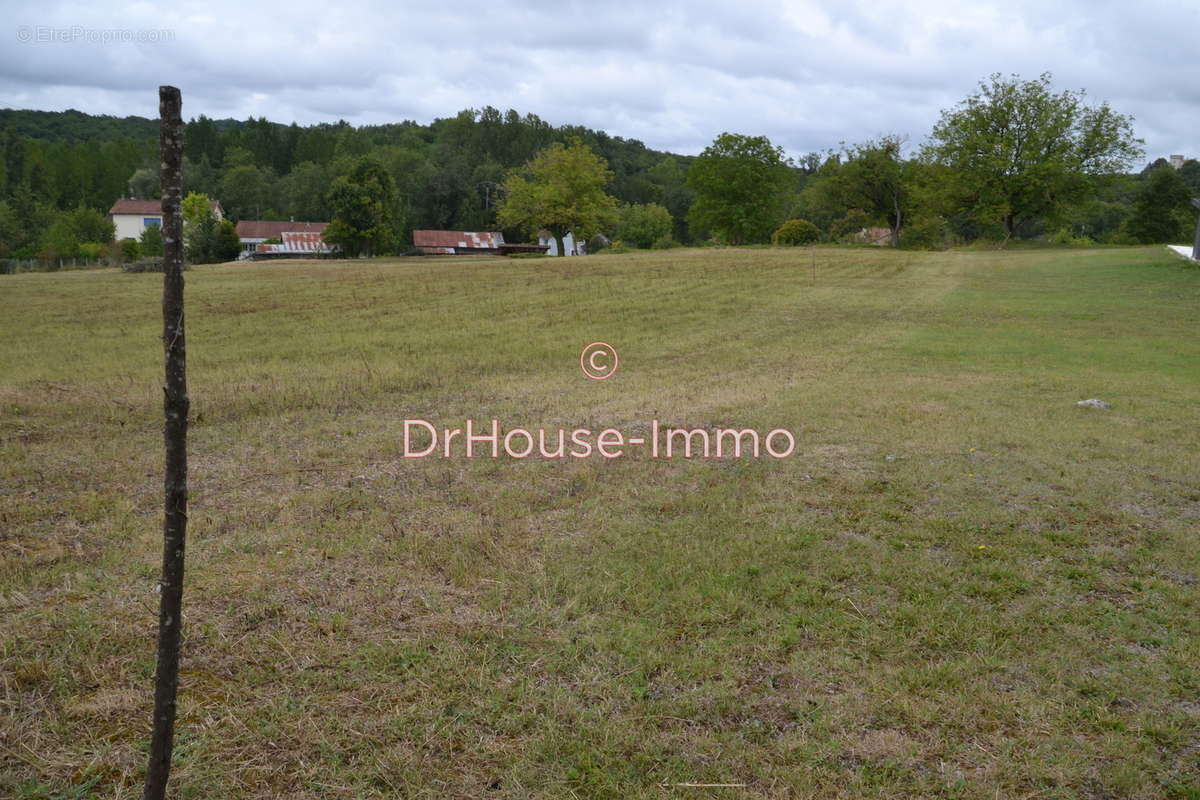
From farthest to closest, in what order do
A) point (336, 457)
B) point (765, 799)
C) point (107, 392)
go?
point (107, 392) → point (336, 457) → point (765, 799)

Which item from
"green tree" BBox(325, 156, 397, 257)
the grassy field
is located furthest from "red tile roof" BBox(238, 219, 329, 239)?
the grassy field

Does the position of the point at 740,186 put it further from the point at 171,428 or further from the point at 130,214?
the point at 171,428

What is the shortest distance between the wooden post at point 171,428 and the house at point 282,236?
84.4m

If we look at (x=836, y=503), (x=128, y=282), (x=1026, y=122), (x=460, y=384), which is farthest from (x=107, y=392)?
(x=1026, y=122)

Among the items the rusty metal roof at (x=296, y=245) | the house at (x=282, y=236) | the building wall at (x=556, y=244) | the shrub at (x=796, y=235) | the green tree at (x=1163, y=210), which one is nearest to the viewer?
the green tree at (x=1163, y=210)

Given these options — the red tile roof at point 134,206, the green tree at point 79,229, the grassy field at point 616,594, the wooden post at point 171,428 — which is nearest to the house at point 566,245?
the red tile roof at point 134,206

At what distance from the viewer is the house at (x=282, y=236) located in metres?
84.6

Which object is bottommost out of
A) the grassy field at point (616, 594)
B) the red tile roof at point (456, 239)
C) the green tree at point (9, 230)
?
the grassy field at point (616, 594)

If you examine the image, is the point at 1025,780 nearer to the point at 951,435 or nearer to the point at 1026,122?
the point at 951,435

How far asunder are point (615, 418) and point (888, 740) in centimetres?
677

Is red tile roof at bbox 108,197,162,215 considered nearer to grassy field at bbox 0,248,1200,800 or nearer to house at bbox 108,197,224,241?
house at bbox 108,197,224,241

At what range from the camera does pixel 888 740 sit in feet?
12.4

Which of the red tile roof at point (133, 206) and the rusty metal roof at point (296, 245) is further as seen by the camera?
the red tile roof at point (133, 206)

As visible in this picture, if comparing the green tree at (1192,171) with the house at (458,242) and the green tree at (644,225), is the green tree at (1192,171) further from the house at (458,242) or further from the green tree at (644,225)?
the house at (458,242)
